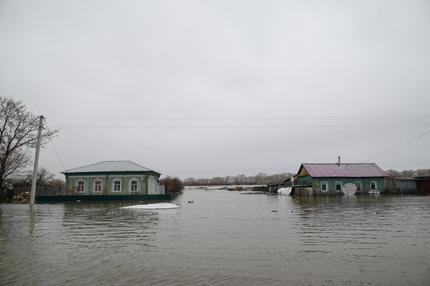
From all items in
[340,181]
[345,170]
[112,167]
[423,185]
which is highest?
[112,167]

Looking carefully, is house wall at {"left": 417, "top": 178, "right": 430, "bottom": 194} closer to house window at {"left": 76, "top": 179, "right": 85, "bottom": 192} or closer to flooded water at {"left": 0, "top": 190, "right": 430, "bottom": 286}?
flooded water at {"left": 0, "top": 190, "right": 430, "bottom": 286}

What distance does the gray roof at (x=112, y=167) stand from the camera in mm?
37531

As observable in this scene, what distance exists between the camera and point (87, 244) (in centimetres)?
937

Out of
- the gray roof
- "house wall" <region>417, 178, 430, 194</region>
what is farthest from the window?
the gray roof

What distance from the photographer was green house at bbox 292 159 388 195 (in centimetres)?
4322

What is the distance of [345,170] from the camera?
152 feet

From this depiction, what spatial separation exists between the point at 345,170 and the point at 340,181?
303 cm

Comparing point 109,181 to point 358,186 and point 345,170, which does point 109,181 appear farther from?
point 358,186

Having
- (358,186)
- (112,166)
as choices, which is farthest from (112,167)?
(358,186)

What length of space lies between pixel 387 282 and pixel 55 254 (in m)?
8.05

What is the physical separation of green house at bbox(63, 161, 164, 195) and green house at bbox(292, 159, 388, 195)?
23.3 metres

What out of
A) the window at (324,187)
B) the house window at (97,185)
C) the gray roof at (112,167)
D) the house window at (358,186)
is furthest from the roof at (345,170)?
the house window at (97,185)

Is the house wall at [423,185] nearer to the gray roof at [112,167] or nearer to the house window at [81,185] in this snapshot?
the gray roof at [112,167]

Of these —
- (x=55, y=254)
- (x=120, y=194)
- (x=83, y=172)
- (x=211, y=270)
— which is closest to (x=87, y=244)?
(x=55, y=254)
